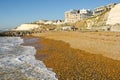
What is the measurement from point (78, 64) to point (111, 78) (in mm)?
6414

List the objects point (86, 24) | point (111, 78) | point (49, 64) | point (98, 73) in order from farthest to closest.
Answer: point (86, 24)
point (49, 64)
point (98, 73)
point (111, 78)

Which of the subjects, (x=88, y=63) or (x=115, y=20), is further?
(x=115, y=20)

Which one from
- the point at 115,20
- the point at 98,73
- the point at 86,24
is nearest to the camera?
the point at 98,73

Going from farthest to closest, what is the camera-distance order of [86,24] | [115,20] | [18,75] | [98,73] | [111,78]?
[86,24], [115,20], [18,75], [98,73], [111,78]

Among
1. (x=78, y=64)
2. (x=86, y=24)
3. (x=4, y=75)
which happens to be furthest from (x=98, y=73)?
(x=86, y=24)

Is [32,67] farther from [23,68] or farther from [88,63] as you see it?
[88,63]

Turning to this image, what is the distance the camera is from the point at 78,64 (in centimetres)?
2403

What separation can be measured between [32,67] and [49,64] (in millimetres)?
2189

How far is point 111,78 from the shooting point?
18062mm

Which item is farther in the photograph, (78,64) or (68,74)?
(78,64)

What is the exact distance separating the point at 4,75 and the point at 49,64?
620 centimetres

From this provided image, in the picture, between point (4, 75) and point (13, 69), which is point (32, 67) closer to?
point (13, 69)

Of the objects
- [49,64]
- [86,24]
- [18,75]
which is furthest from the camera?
[86,24]

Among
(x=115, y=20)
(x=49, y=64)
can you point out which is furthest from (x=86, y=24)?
(x=49, y=64)
